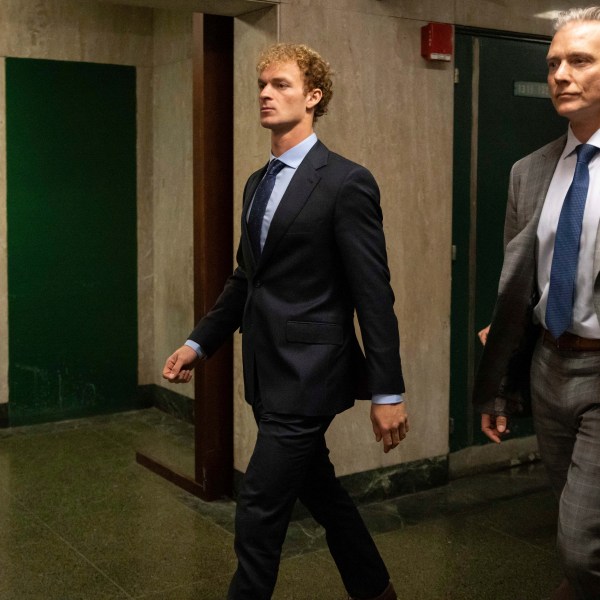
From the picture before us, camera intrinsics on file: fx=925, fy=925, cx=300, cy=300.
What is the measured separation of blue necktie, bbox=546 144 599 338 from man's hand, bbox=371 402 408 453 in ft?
1.61

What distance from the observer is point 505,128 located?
4.71m

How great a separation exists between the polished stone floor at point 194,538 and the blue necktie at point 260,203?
1365 millimetres

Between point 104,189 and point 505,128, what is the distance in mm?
2522

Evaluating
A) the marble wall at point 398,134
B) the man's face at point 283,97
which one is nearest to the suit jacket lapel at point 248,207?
the man's face at point 283,97

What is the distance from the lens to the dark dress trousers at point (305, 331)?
8.36 ft

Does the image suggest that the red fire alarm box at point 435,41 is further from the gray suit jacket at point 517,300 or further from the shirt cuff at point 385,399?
the shirt cuff at point 385,399

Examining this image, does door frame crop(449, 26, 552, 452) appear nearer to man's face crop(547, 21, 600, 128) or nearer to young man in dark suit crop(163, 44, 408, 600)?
young man in dark suit crop(163, 44, 408, 600)

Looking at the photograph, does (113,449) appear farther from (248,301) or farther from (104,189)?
(248,301)

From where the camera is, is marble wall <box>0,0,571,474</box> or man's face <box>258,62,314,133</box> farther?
marble wall <box>0,0,571,474</box>

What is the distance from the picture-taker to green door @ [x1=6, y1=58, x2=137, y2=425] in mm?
5512

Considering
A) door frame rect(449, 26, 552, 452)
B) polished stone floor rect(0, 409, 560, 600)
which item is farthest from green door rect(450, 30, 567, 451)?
polished stone floor rect(0, 409, 560, 600)

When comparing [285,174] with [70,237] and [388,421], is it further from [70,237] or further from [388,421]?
[70,237]

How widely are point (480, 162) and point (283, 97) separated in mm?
2196

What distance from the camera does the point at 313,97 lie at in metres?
2.70
